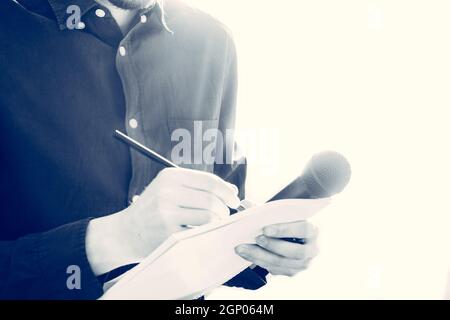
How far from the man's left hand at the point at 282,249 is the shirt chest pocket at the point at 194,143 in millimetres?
329

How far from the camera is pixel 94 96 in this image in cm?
69

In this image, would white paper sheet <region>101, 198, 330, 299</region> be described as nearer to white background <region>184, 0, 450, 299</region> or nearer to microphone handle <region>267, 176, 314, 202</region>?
microphone handle <region>267, 176, 314, 202</region>

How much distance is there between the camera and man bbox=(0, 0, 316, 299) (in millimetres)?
516

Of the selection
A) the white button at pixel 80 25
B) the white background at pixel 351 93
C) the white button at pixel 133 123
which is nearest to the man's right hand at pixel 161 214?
the white button at pixel 133 123

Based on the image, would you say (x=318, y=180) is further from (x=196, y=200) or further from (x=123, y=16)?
(x=123, y=16)

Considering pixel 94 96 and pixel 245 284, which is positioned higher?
pixel 94 96

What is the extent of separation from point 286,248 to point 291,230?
0.03 m

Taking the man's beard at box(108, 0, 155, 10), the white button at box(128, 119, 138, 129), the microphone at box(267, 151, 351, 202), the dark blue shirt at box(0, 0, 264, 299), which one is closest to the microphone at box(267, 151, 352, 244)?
the microphone at box(267, 151, 351, 202)

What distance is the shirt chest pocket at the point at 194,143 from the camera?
79cm

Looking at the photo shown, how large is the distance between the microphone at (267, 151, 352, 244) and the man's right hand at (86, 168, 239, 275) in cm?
7

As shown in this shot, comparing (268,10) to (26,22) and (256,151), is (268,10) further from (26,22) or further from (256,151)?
(26,22)
